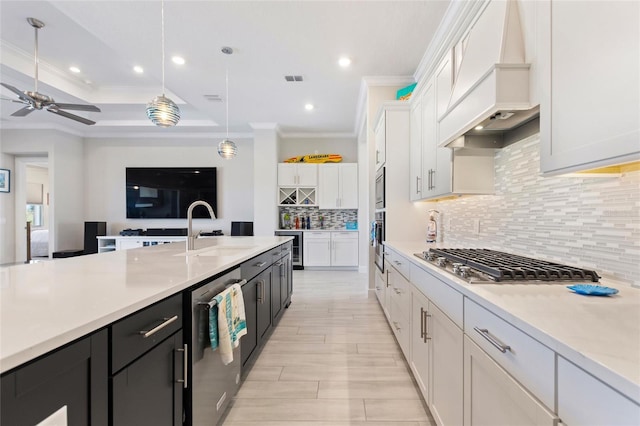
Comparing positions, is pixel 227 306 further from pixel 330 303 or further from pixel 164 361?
pixel 330 303

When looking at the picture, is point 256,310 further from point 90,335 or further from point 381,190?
point 381,190

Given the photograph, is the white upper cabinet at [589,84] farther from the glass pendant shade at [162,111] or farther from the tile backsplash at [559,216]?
the glass pendant shade at [162,111]

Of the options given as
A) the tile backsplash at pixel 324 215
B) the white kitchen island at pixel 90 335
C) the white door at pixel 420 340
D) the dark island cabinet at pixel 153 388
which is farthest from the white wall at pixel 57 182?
the white door at pixel 420 340

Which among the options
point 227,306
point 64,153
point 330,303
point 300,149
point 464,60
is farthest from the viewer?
point 300,149

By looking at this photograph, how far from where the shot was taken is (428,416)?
1639 millimetres

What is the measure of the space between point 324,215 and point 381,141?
10.7ft

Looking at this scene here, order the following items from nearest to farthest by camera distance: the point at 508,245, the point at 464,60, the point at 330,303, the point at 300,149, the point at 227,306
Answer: the point at 227,306 < the point at 464,60 < the point at 508,245 < the point at 330,303 < the point at 300,149

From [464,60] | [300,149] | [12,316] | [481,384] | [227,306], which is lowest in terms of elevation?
[481,384]

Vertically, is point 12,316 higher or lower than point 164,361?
higher

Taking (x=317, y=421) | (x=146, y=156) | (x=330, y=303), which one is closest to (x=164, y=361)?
(x=317, y=421)

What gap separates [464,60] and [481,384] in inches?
68.5

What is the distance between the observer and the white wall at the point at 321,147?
6.68 m

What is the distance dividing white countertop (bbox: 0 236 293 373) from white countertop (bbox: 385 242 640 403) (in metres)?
1.10

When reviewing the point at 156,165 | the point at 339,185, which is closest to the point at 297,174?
the point at 339,185
